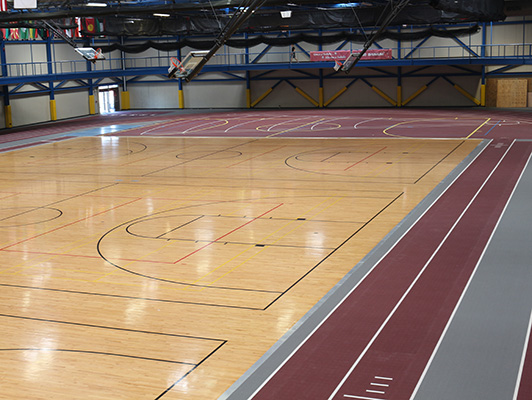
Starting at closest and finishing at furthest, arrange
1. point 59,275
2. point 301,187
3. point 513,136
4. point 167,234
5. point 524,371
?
point 524,371 < point 59,275 < point 167,234 < point 301,187 < point 513,136

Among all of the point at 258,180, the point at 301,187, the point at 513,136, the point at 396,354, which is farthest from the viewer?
the point at 513,136

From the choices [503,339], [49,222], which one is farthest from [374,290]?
[49,222]

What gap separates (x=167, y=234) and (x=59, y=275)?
3982mm

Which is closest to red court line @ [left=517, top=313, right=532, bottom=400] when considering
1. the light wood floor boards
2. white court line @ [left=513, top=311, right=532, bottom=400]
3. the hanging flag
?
white court line @ [left=513, top=311, right=532, bottom=400]

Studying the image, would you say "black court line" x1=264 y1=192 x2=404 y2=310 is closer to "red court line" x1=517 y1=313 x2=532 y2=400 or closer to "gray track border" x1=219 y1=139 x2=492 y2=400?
"gray track border" x1=219 y1=139 x2=492 y2=400

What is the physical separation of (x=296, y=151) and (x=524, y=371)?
2537 centimetres

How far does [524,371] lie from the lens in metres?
10.1

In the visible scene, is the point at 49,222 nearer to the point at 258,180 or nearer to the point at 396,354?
the point at 258,180

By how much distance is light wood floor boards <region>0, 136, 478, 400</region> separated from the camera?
1086cm

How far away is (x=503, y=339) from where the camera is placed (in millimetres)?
11367

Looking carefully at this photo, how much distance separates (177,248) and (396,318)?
6.98m

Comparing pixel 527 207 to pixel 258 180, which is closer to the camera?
pixel 527 207

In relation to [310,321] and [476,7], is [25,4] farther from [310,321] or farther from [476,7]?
[310,321]

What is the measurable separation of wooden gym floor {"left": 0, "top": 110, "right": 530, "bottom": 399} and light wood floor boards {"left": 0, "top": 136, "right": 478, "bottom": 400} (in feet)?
0.14
